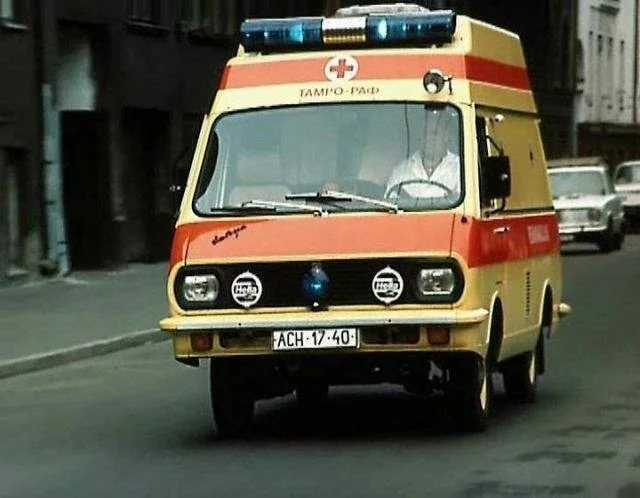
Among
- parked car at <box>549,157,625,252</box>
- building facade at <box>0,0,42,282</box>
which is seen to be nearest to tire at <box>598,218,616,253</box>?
parked car at <box>549,157,625,252</box>

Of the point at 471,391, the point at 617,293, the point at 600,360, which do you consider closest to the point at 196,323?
the point at 471,391

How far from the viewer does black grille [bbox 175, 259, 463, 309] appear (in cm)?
1321

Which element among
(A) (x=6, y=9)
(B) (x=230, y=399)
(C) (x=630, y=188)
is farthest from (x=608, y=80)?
(B) (x=230, y=399)

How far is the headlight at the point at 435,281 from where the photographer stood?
13203 mm

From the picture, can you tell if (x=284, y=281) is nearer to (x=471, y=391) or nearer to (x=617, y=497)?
(x=471, y=391)

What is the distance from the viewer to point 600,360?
65.1 ft

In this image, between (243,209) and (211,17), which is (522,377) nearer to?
(243,209)

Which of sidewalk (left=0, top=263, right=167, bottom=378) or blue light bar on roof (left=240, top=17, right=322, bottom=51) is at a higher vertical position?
blue light bar on roof (left=240, top=17, right=322, bottom=51)

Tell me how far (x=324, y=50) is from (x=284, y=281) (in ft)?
5.96

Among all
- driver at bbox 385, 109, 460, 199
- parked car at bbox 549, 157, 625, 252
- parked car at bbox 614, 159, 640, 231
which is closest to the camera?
driver at bbox 385, 109, 460, 199

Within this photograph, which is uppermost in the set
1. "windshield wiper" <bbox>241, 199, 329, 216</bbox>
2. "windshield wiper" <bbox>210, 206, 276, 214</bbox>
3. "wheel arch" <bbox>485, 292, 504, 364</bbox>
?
"windshield wiper" <bbox>241, 199, 329, 216</bbox>

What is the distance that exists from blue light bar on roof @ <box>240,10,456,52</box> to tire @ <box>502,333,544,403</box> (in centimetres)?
270

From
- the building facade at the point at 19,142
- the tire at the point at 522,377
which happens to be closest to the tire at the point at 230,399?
the tire at the point at 522,377

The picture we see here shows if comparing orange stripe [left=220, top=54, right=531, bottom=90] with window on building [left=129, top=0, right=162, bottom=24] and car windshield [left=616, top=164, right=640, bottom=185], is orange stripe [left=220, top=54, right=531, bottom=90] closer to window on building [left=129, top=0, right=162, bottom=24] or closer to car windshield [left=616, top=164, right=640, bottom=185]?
window on building [left=129, top=0, right=162, bottom=24]
